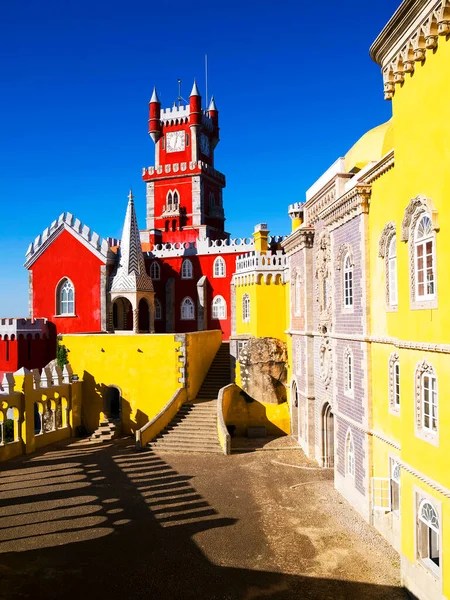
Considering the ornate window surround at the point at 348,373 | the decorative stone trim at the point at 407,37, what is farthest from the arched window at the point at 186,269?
the decorative stone trim at the point at 407,37

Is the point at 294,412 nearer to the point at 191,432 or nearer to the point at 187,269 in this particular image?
the point at 191,432

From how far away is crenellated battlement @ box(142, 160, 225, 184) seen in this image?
42.1 m

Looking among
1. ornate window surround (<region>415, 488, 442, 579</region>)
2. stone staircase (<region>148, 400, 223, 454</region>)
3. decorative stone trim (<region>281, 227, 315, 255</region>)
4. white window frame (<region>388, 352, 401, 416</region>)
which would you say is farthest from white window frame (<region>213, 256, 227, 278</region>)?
ornate window surround (<region>415, 488, 442, 579</region>)

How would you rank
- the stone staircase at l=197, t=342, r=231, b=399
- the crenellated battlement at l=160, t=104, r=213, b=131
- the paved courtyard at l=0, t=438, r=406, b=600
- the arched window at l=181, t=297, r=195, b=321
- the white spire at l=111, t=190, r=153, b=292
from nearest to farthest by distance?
the paved courtyard at l=0, t=438, r=406, b=600, the stone staircase at l=197, t=342, r=231, b=399, the white spire at l=111, t=190, r=153, b=292, the arched window at l=181, t=297, r=195, b=321, the crenellated battlement at l=160, t=104, r=213, b=131

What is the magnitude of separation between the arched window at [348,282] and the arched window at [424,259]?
589 cm

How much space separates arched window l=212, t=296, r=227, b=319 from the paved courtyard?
17.0m

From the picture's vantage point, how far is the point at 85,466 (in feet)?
63.8

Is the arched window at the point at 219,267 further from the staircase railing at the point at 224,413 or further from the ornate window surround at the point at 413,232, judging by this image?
the ornate window surround at the point at 413,232

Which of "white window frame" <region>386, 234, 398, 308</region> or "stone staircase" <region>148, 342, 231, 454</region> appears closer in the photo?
"white window frame" <region>386, 234, 398, 308</region>

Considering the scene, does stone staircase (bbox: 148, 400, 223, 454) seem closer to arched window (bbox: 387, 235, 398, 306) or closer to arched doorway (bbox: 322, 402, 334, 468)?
arched doorway (bbox: 322, 402, 334, 468)

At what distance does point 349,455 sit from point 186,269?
23083 mm

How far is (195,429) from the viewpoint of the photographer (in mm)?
22734

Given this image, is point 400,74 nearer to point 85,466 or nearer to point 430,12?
point 430,12

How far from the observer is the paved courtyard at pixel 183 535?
1093 cm
